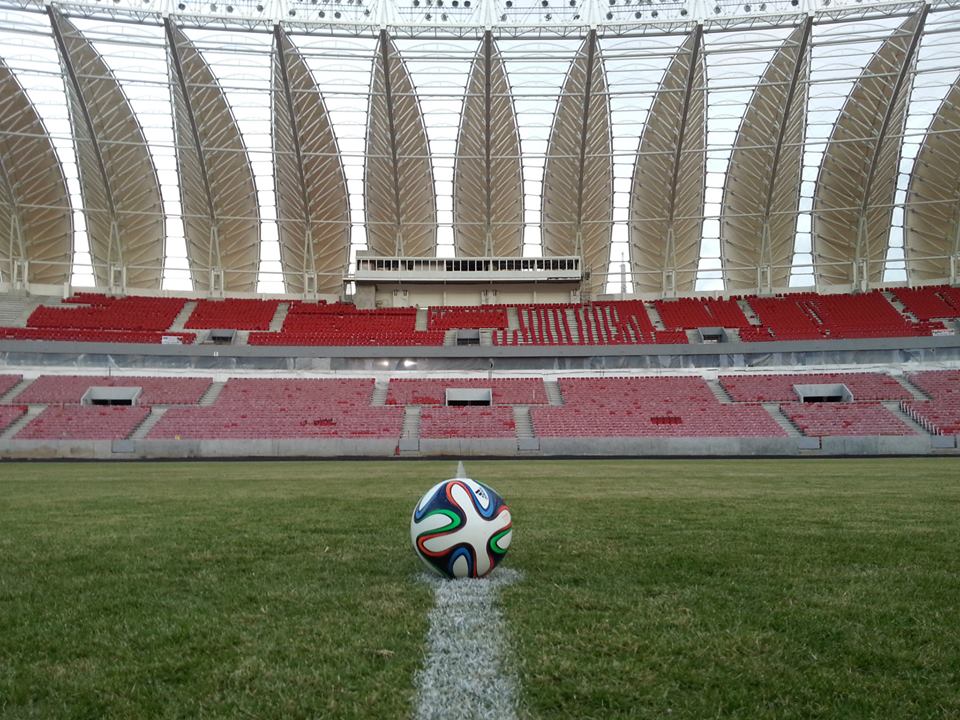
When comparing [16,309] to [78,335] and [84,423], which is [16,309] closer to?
[78,335]

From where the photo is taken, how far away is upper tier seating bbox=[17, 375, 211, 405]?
4147 cm

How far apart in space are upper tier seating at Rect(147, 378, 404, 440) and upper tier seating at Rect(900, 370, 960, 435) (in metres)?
27.6

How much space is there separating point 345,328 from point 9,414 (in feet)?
70.1

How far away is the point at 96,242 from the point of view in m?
52.1

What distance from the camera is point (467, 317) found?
5469cm

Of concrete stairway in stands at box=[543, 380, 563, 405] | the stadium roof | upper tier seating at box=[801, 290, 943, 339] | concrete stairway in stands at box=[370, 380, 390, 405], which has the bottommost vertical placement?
concrete stairway in stands at box=[543, 380, 563, 405]

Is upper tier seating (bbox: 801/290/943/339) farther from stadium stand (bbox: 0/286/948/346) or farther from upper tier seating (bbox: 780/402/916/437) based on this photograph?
upper tier seating (bbox: 780/402/916/437)

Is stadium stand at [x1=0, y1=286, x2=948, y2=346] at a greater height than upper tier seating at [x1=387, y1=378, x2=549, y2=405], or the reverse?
stadium stand at [x1=0, y1=286, x2=948, y2=346]

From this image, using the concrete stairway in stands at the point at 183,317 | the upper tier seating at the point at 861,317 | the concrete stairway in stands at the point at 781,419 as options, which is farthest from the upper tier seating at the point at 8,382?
the upper tier seating at the point at 861,317

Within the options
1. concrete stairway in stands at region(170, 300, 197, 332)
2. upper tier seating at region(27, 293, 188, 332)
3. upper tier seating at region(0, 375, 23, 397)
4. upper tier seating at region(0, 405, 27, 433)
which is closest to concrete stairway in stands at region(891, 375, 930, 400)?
concrete stairway in stands at region(170, 300, 197, 332)

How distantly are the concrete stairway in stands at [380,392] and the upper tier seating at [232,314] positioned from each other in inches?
452

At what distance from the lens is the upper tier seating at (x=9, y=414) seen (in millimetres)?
37328

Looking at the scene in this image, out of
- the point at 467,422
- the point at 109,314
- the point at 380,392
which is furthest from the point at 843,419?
the point at 109,314

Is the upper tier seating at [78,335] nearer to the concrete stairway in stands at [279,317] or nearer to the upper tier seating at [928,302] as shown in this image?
the concrete stairway in stands at [279,317]
